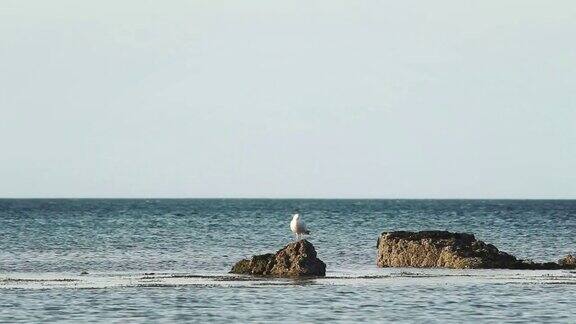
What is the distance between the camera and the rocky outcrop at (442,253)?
178 ft

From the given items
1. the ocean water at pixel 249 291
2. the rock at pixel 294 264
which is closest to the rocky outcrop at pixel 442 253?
the ocean water at pixel 249 291

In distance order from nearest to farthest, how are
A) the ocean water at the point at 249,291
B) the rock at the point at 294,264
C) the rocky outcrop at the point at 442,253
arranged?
the ocean water at the point at 249,291 → the rock at the point at 294,264 → the rocky outcrop at the point at 442,253

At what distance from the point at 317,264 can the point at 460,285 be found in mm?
5996

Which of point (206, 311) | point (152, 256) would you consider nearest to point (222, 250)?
point (152, 256)

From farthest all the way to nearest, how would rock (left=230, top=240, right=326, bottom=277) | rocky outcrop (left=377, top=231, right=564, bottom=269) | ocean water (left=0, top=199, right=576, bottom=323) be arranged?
rocky outcrop (left=377, top=231, right=564, bottom=269), rock (left=230, top=240, right=326, bottom=277), ocean water (left=0, top=199, right=576, bottom=323)

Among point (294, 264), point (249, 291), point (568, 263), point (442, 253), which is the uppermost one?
point (442, 253)

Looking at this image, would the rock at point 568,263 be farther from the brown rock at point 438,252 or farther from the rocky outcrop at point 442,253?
the brown rock at point 438,252

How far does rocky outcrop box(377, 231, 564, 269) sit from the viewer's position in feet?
178

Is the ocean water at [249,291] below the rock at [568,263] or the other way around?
below

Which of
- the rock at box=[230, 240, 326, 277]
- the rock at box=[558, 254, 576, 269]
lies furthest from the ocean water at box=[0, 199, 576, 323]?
the rock at box=[558, 254, 576, 269]

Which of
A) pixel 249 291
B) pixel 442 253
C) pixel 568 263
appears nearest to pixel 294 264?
pixel 249 291

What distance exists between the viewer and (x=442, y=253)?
5531 cm

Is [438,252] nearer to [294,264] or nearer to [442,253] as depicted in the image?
[442,253]

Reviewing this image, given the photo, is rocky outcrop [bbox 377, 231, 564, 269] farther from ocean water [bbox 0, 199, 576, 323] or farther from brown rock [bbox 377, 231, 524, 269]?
ocean water [bbox 0, 199, 576, 323]
